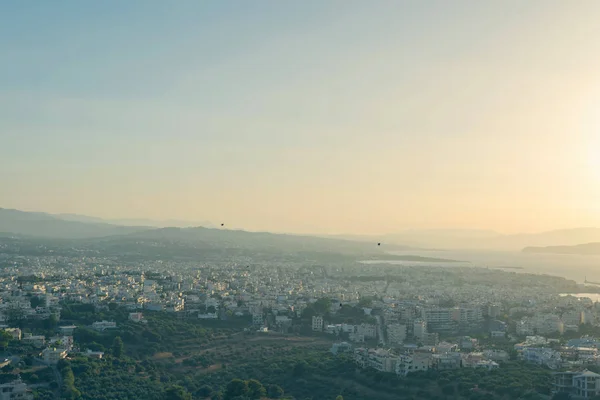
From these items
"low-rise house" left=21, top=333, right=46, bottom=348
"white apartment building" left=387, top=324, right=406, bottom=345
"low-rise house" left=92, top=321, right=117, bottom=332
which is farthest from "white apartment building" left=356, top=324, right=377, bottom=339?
"low-rise house" left=21, top=333, right=46, bottom=348

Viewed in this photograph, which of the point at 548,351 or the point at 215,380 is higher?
the point at 548,351

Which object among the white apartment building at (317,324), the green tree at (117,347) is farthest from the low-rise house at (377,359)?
the green tree at (117,347)

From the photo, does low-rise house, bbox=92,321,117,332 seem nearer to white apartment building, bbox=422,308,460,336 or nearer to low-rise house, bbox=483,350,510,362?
low-rise house, bbox=483,350,510,362

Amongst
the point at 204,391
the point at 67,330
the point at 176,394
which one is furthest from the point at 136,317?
the point at 176,394

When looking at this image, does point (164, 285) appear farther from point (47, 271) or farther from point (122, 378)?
point (122, 378)

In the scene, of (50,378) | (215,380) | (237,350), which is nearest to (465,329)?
(237,350)

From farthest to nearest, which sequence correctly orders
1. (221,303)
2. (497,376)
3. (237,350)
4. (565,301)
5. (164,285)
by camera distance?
(164,285), (565,301), (221,303), (237,350), (497,376)

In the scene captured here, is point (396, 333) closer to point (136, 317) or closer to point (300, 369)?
point (300, 369)
